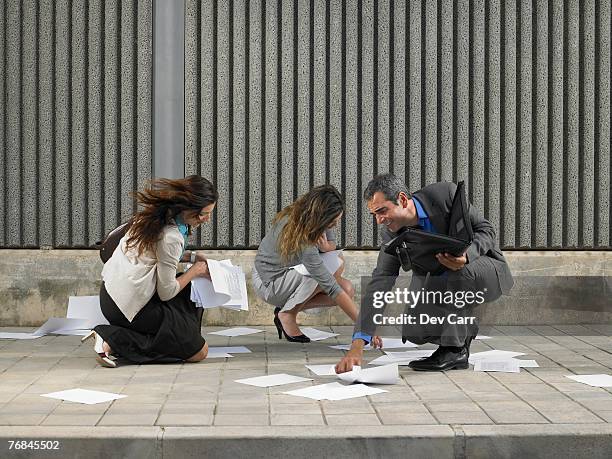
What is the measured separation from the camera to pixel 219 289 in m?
7.71

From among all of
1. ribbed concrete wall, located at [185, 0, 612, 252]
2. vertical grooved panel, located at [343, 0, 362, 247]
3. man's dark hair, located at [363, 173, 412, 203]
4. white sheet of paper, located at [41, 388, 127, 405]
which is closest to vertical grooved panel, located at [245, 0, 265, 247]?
ribbed concrete wall, located at [185, 0, 612, 252]

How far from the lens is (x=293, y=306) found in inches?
350

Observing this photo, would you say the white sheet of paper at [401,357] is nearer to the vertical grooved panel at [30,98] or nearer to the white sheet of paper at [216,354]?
the white sheet of paper at [216,354]

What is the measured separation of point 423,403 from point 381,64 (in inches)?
208

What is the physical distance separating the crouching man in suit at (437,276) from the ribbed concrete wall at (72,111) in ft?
13.5

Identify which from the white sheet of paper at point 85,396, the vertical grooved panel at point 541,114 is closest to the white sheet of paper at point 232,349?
the white sheet of paper at point 85,396

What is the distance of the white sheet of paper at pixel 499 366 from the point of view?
7.31m

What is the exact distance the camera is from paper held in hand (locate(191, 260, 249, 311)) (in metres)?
7.73

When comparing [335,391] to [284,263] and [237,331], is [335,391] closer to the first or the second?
[284,263]

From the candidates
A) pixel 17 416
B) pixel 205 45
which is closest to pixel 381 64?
pixel 205 45

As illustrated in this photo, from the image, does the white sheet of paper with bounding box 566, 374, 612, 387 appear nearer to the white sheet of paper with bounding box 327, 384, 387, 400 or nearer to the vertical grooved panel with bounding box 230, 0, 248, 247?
the white sheet of paper with bounding box 327, 384, 387, 400

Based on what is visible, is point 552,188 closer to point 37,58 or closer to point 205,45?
point 205,45

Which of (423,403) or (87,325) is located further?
(87,325)

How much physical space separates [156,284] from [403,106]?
409 cm
